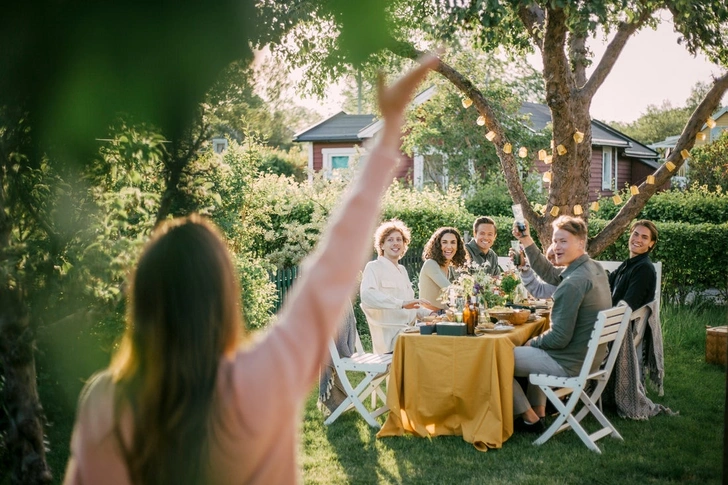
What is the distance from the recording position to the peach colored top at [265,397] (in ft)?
3.80

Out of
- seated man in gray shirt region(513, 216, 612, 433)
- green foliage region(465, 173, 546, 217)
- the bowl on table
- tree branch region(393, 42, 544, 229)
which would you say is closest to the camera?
seated man in gray shirt region(513, 216, 612, 433)

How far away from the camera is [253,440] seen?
3.85ft

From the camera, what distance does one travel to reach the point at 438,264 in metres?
6.96

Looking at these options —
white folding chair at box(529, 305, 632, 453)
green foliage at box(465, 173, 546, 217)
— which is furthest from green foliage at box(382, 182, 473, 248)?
white folding chair at box(529, 305, 632, 453)

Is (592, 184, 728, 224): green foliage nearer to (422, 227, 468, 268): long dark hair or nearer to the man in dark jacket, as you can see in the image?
the man in dark jacket

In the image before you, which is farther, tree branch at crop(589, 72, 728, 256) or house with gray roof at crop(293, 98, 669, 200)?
house with gray roof at crop(293, 98, 669, 200)

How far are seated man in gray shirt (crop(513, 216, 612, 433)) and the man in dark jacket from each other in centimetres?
96

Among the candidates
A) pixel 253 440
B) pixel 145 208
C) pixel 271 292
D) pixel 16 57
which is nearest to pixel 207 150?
pixel 145 208

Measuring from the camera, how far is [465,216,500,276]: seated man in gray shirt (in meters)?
7.48

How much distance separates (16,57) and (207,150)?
0.43m

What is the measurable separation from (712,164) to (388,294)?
57.4ft

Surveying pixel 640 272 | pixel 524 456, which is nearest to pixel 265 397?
pixel 524 456

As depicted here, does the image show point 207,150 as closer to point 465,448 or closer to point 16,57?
point 16,57

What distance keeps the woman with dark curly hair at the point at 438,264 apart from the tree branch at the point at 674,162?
2.19 m
